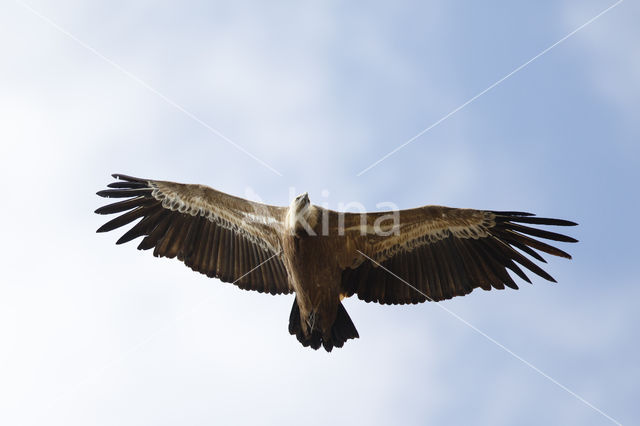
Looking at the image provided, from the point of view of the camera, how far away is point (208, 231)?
882 centimetres

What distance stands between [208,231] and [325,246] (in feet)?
5.18

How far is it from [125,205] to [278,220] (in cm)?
186

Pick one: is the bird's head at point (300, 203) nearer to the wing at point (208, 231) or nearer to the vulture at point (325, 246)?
the vulture at point (325, 246)

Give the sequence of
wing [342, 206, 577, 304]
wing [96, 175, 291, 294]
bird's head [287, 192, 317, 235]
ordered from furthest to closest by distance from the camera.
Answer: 1. wing [96, 175, 291, 294]
2. wing [342, 206, 577, 304]
3. bird's head [287, 192, 317, 235]

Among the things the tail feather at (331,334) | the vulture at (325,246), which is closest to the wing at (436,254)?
the vulture at (325,246)

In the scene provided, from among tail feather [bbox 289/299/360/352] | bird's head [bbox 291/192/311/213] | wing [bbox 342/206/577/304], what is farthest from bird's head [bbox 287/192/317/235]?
tail feather [bbox 289/299/360/352]

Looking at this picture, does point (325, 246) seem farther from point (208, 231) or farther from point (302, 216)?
point (208, 231)

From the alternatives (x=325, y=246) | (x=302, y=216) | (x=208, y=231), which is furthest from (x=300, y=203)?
(x=208, y=231)

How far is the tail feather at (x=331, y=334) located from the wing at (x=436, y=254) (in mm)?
427

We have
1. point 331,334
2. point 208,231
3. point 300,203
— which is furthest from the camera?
point 208,231

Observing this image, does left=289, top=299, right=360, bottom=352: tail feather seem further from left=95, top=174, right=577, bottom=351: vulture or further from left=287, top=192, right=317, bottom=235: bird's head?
left=287, top=192, right=317, bottom=235: bird's head

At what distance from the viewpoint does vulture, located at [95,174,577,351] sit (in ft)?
26.9

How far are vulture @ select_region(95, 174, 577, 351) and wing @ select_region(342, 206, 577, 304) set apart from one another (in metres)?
0.01

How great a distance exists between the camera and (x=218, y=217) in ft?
29.0
